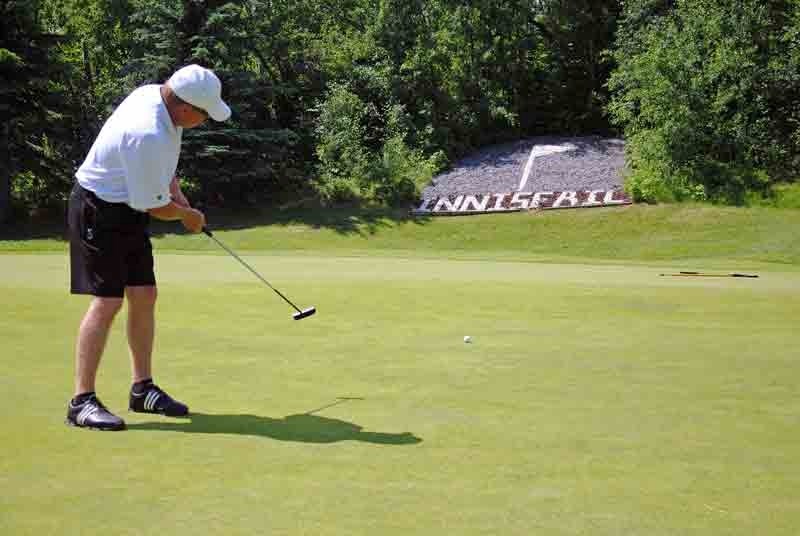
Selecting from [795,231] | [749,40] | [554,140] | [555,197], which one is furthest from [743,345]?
[554,140]

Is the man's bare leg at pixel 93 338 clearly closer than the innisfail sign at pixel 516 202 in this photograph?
Yes

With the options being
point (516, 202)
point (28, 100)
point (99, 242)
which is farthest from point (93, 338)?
point (28, 100)

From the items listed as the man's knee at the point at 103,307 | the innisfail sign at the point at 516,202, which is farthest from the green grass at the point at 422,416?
the innisfail sign at the point at 516,202

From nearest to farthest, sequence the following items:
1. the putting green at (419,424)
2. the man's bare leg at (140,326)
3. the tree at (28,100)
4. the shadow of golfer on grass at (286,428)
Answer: the putting green at (419,424) → the shadow of golfer on grass at (286,428) → the man's bare leg at (140,326) → the tree at (28,100)

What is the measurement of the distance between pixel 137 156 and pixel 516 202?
905 inches

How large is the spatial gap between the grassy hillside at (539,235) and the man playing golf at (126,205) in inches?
662

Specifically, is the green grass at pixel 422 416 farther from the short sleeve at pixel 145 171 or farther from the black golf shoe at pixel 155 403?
the short sleeve at pixel 145 171

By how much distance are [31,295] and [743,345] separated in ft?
21.7

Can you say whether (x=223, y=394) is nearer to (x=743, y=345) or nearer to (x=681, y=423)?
(x=681, y=423)

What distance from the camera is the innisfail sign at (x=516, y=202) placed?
2647 centimetres

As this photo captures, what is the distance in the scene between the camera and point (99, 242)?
4934 mm

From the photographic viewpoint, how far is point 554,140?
3114 centimetres

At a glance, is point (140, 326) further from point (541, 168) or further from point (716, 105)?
point (541, 168)

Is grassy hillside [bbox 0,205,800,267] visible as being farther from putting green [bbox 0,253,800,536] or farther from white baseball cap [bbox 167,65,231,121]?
white baseball cap [bbox 167,65,231,121]
